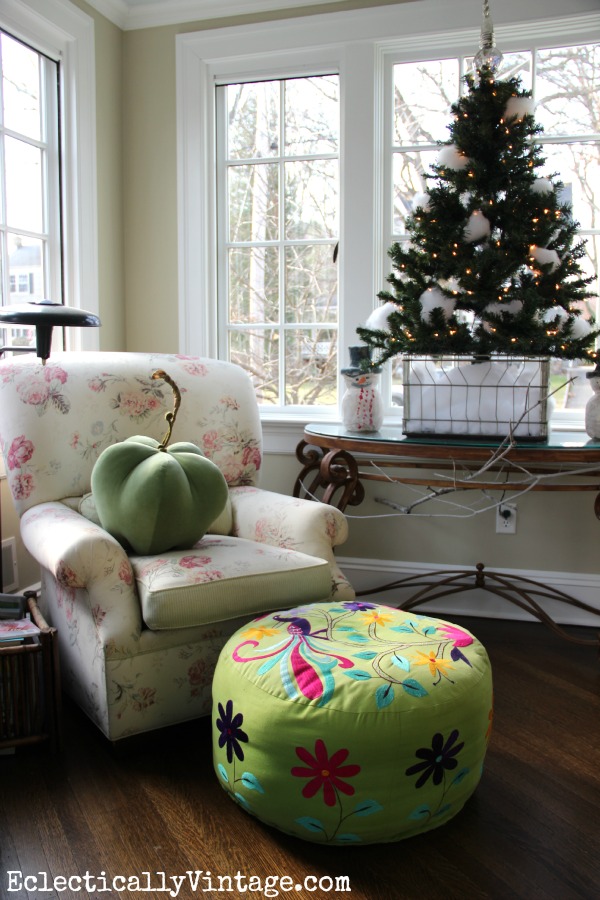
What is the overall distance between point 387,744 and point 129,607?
69 cm

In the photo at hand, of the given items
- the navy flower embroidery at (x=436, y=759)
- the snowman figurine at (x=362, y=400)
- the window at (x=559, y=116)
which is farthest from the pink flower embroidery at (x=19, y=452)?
the window at (x=559, y=116)

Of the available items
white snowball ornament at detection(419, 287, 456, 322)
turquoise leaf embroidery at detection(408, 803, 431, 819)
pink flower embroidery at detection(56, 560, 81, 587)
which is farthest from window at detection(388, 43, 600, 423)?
pink flower embroidery at detection(56, 560, 81, 587)

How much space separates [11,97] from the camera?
2.67 metres

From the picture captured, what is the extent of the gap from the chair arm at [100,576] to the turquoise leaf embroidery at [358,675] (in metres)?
0.57

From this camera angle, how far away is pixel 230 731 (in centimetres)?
155

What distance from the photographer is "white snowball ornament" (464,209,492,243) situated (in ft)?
7.53

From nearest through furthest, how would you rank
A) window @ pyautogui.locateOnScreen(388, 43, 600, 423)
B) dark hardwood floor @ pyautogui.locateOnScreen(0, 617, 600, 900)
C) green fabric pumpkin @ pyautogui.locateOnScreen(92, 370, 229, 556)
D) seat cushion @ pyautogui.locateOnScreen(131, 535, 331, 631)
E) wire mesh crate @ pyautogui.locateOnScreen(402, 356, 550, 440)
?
dark hardwood floor @ pyautogui.locateOnScreen(0, 617, 600, 900)
seat cushion @ pyautogui.locateOnScreen(131, 535, 331, 631)
green fabric pumpkin @ pyautogui.locateOnScreen(92, 370, 229, 556)
wire mesh crate @ pyautogui.locateOnScreen(402, 356, 550, 440)
window @ pyautogui.locateOnScreen(388, 43, 600, 423)

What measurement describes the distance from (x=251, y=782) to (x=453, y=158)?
1856 mm

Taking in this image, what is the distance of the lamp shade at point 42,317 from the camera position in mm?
1960

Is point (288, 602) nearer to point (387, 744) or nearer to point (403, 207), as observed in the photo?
point (387, 744)

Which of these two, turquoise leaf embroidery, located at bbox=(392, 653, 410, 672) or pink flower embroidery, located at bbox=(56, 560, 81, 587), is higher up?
pink flower embroidery, located at bbox=(56, 560, 81, 587)

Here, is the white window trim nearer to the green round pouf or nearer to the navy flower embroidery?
the green round pouf

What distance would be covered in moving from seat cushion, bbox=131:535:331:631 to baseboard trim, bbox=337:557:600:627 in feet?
3.30

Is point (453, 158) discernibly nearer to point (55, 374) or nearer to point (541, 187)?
point (541, 187)
